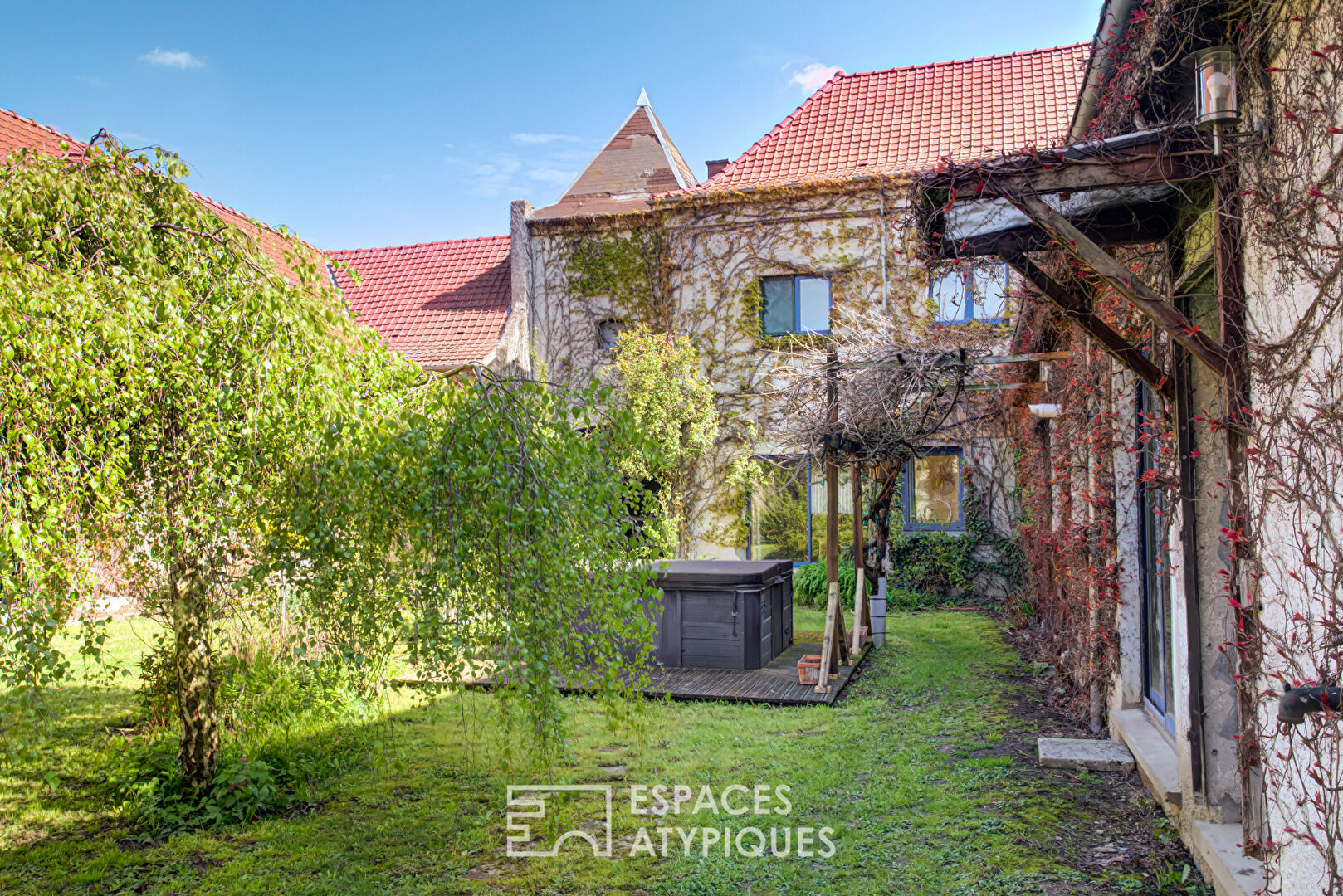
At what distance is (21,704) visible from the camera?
288cm

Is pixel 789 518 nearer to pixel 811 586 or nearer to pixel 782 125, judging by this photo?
pixel 811 586

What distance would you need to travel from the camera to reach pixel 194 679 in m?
5.06

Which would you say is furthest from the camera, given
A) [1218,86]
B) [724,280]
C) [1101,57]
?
[724,280]

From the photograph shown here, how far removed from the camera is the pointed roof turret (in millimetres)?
17750

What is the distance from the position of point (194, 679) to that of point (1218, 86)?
5.78 metres

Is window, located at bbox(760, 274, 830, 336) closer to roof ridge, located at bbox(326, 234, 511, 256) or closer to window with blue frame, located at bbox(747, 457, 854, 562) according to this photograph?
window with blue frame, located at bbox(747, 457, 854, 562)

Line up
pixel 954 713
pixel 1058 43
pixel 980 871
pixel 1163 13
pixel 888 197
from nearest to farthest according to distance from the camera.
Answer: pixel 1163 13 < pixel 980 871 < pixel 954 713 < pixel 888 197 < pixel 1058 43

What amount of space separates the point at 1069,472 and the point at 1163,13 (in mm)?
4456

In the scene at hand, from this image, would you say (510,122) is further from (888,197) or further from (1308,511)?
(1308,511)

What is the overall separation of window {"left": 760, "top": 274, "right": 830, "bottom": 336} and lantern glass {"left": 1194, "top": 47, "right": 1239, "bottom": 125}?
11165 mm

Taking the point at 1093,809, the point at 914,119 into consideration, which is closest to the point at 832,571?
the point at 1093,809

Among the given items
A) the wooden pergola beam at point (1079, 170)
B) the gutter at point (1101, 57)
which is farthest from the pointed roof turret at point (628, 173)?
the wooden pergola beam at point (1079, 170)

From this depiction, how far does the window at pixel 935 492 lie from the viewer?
1396 cm

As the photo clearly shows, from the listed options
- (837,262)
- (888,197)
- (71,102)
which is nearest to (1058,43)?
(888,197)
